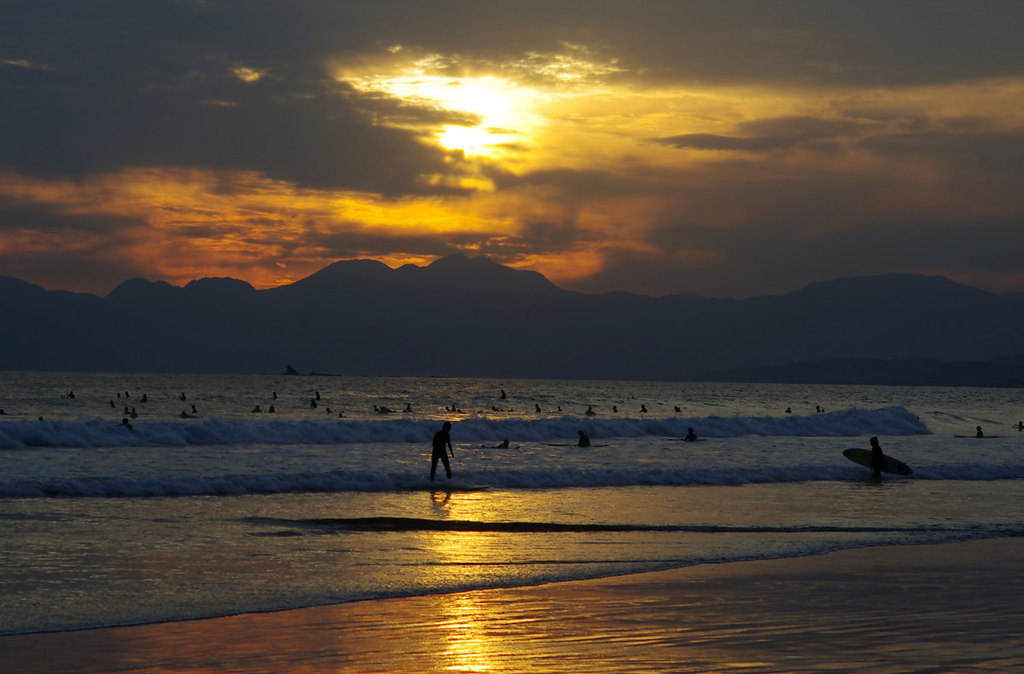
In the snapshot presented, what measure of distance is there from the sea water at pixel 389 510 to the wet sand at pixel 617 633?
0.91m

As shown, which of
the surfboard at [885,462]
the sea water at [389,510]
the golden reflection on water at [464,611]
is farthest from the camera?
the surfboard at [885,462]

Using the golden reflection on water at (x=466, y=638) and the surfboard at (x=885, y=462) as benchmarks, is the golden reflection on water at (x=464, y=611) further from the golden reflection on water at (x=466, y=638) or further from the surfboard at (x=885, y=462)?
the surfboard at (x=885, y=462)

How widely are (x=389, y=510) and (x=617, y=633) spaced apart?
12.1 metres

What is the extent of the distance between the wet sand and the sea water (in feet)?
3.00

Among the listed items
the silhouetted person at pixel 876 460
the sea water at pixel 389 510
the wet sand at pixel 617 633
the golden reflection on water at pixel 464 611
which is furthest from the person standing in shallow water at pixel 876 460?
the wet sand at pixel 617 633

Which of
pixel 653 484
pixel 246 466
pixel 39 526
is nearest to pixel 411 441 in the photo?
pixel 246 466

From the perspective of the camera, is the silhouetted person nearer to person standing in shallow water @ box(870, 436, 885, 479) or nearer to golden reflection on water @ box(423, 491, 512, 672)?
person standing in shallow water @ box(870, 436, 885, 479)

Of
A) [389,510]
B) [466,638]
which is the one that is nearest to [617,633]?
[466,638]

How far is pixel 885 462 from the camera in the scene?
34.3m

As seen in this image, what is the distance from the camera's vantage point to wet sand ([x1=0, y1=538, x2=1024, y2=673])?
365 inches

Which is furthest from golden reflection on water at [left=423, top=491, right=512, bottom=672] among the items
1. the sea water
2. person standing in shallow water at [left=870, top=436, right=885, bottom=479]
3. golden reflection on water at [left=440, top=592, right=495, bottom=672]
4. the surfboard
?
the surfboard

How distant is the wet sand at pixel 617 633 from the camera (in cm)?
927

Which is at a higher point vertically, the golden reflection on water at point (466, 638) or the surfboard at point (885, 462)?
the golden reflection on water at point (466, 638)

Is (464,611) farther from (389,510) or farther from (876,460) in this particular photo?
(876,460)
